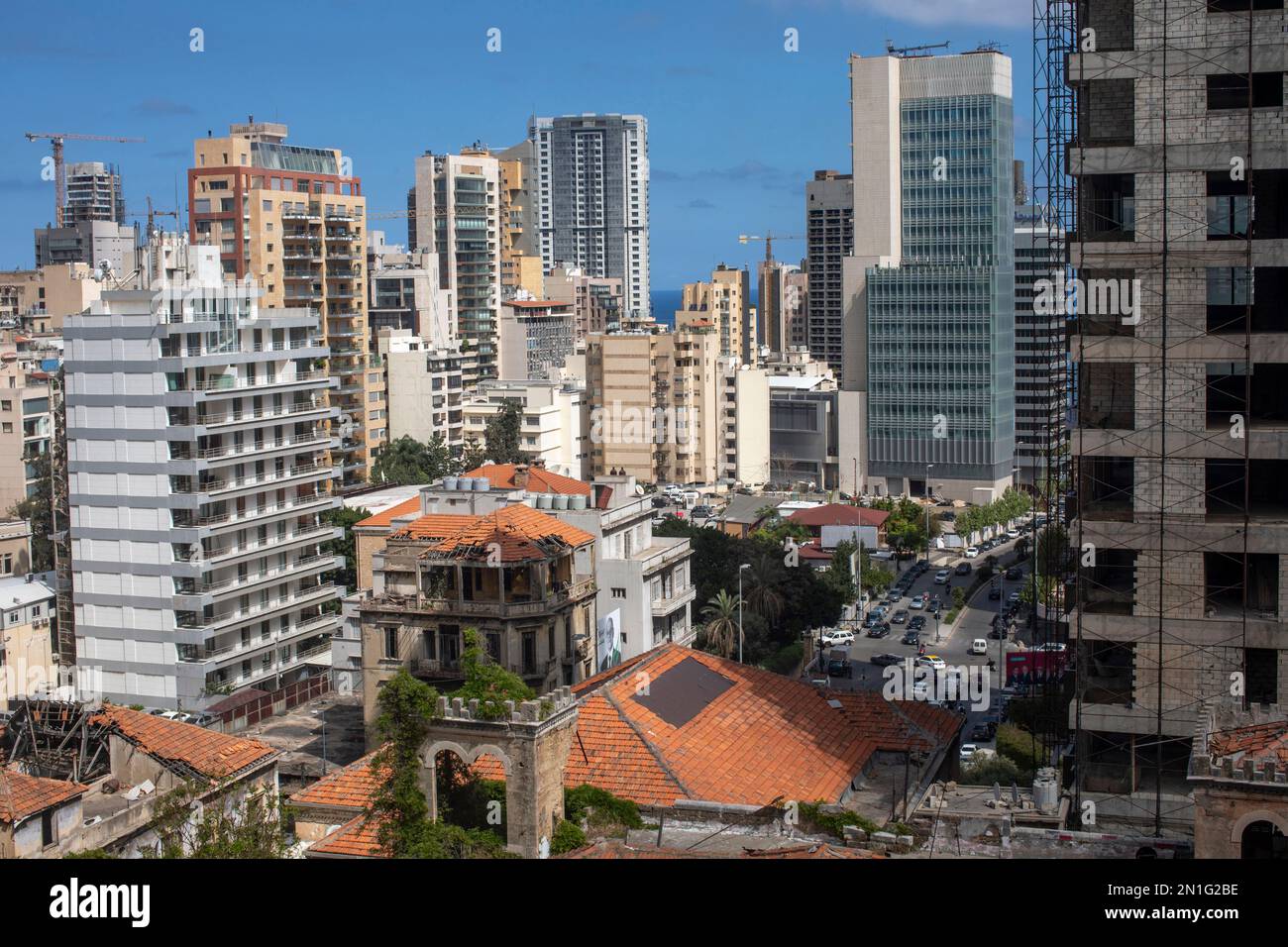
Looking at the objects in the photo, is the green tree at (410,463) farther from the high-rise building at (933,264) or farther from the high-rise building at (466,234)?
the high-rise building at (933,264)

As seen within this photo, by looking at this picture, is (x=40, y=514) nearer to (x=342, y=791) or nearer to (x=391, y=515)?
(x=391, y=515)

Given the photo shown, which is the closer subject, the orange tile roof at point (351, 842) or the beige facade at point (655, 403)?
the orange tile roof at point (351, 842)

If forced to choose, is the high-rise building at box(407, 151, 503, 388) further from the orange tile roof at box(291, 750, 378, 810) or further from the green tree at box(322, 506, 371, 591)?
the orange tile roof at box(291, 750, 378, 810)

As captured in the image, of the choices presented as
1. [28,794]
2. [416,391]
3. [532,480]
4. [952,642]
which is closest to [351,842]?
[28,794]

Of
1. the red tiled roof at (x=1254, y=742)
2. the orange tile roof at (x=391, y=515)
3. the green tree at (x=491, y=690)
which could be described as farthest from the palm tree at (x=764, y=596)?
the red tiled roof at (x=1254, y=742)

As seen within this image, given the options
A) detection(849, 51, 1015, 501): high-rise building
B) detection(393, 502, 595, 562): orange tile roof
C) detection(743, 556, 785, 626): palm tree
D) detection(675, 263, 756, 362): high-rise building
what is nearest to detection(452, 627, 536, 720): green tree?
detection(393, 502, 595, 562): orange tile roof

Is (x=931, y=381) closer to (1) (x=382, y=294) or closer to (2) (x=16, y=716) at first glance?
(1) (x=382, y=294)

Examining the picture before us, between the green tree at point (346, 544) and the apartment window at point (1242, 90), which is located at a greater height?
the apartment window at point (1242, 90)
